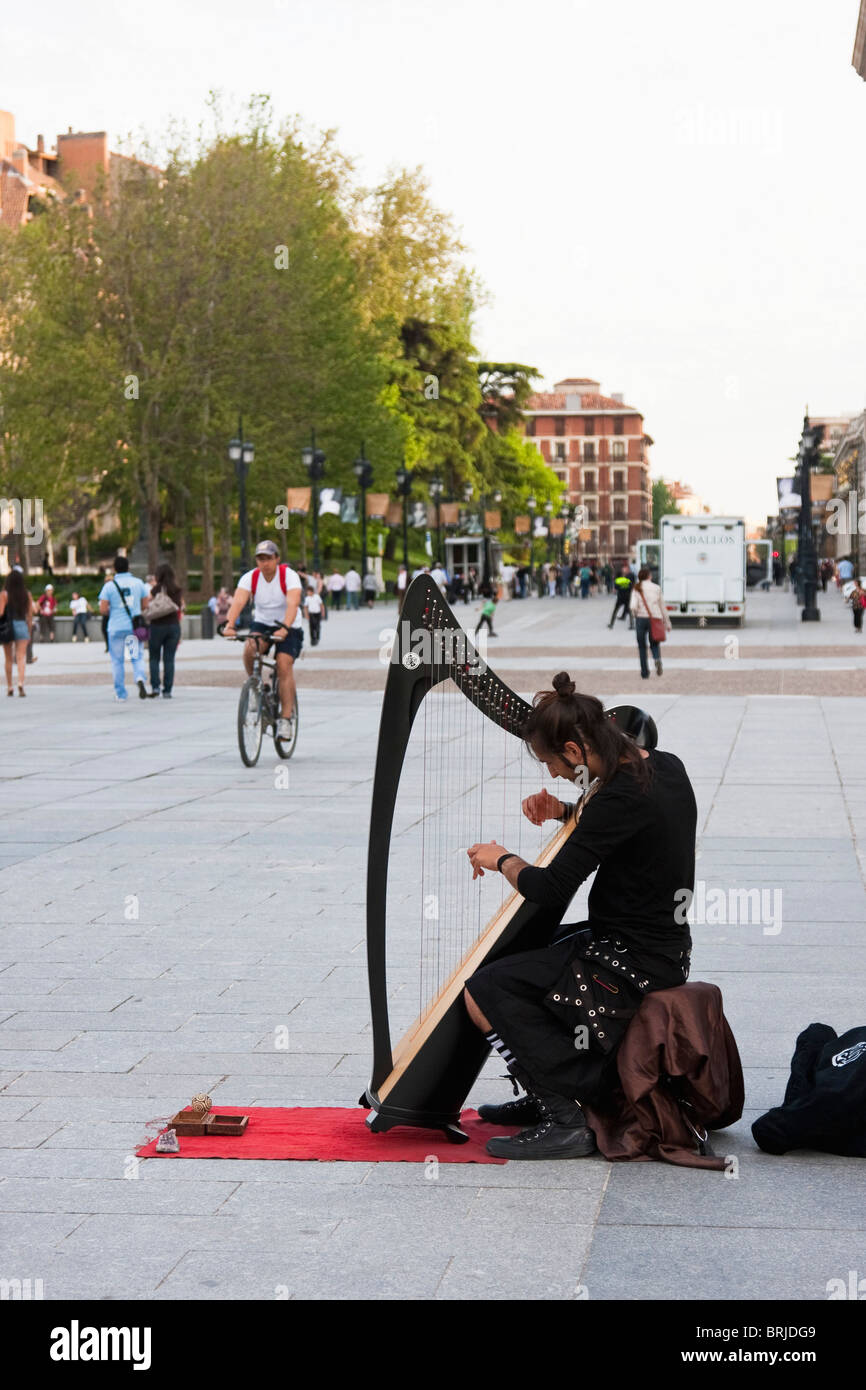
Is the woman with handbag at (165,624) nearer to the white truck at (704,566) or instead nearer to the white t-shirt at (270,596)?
the white t-shirt at (270,596)

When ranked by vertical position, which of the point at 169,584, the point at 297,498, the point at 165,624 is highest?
the point at 297,498

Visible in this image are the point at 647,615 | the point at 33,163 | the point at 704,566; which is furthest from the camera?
the point at 33,163

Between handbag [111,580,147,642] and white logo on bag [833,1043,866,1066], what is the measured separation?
16442 millimetres

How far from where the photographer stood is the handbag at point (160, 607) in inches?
810

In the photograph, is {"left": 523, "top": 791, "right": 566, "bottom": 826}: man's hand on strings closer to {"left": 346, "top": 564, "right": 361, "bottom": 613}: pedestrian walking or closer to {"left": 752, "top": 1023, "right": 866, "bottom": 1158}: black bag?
{"left": 752, "top": 1023, "right": 866, "bottom": 1158}: black bag

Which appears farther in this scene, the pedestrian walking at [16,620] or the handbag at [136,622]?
the pedestrian walking at [16,620]

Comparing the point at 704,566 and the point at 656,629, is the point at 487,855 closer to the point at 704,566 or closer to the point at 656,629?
the point at 656,629

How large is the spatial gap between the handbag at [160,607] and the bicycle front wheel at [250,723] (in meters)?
6.78

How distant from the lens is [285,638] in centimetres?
1390

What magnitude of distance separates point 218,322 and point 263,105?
11025 millimetres

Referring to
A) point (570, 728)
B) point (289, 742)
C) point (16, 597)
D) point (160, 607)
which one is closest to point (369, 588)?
point (16, 597)

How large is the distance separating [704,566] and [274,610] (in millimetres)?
28937

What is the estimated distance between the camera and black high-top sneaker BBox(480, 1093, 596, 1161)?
15.4 ft

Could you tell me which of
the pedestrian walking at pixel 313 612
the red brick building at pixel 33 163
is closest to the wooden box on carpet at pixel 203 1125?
the pedestrian walking at pixel 313 612
